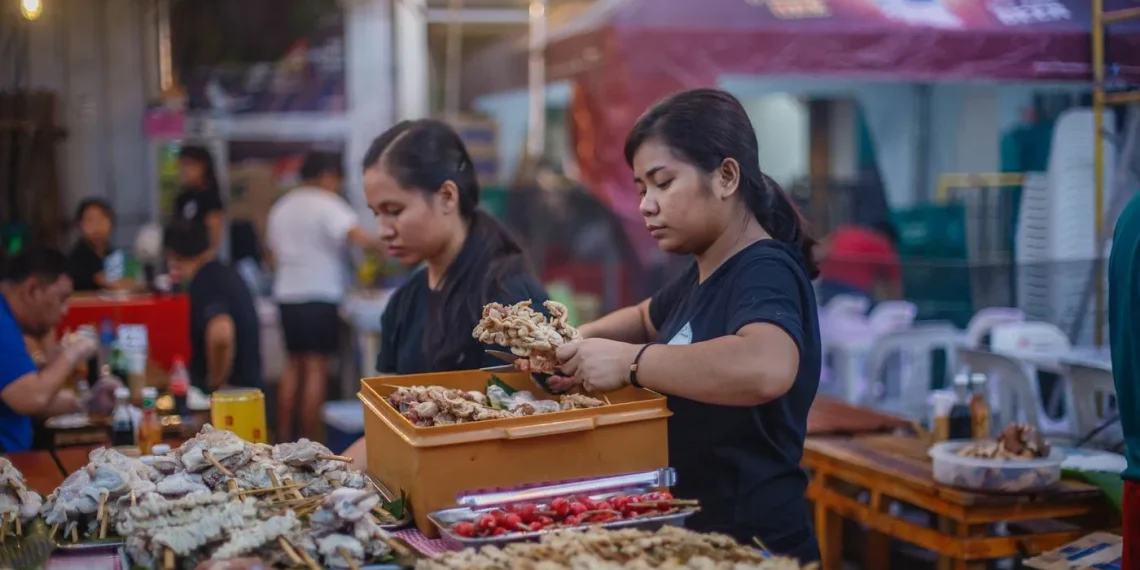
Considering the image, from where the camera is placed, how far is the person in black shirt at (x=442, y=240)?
3244 millimetres

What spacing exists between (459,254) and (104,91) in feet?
24.5

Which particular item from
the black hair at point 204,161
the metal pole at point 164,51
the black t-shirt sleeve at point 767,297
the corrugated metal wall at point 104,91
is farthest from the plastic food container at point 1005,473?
the metal pole at point 164,51

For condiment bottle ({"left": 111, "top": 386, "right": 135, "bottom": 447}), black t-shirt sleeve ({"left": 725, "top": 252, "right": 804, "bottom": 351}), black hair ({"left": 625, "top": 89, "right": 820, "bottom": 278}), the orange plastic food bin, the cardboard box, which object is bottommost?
the cardboard box

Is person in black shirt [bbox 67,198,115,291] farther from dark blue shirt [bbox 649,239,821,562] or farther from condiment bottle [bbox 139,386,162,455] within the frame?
dark blue shirt [bbox 649,239,821,562]

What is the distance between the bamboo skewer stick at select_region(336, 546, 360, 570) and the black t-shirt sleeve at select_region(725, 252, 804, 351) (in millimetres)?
947

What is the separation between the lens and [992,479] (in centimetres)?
375

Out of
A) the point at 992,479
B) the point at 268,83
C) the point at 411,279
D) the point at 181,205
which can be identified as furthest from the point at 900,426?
the point at 268,83

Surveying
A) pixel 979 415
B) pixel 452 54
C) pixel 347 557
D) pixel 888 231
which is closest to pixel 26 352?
pixel 347 557

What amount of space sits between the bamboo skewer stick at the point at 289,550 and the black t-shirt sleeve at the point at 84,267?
596 centimetres

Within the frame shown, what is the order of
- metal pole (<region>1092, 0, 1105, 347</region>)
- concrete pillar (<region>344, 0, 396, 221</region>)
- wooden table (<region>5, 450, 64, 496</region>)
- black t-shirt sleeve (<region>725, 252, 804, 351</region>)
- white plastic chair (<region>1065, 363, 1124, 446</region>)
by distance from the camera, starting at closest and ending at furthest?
black t-shirt sleeve (<region>725, 252, 804, 351</region>) → wooden table (<region>5, 450, 64, 496</region>) → white plastic chair (<region>1065, 363, 1124, 446</region>) → metal pole (<region>1092, 0, 1105, 347</region>) → concrete pillar (<region>344, 0, 396, 221</region>)

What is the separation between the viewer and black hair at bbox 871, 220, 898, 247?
9438mm

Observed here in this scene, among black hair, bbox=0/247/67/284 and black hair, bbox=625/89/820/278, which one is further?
black hair, bbox=0/247/67/284

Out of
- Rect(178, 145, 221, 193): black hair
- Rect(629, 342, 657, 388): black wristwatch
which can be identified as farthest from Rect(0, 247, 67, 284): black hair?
Rect(629, 342, 657, 388): black wristwatch

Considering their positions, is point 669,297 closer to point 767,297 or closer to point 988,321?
point 767,297
